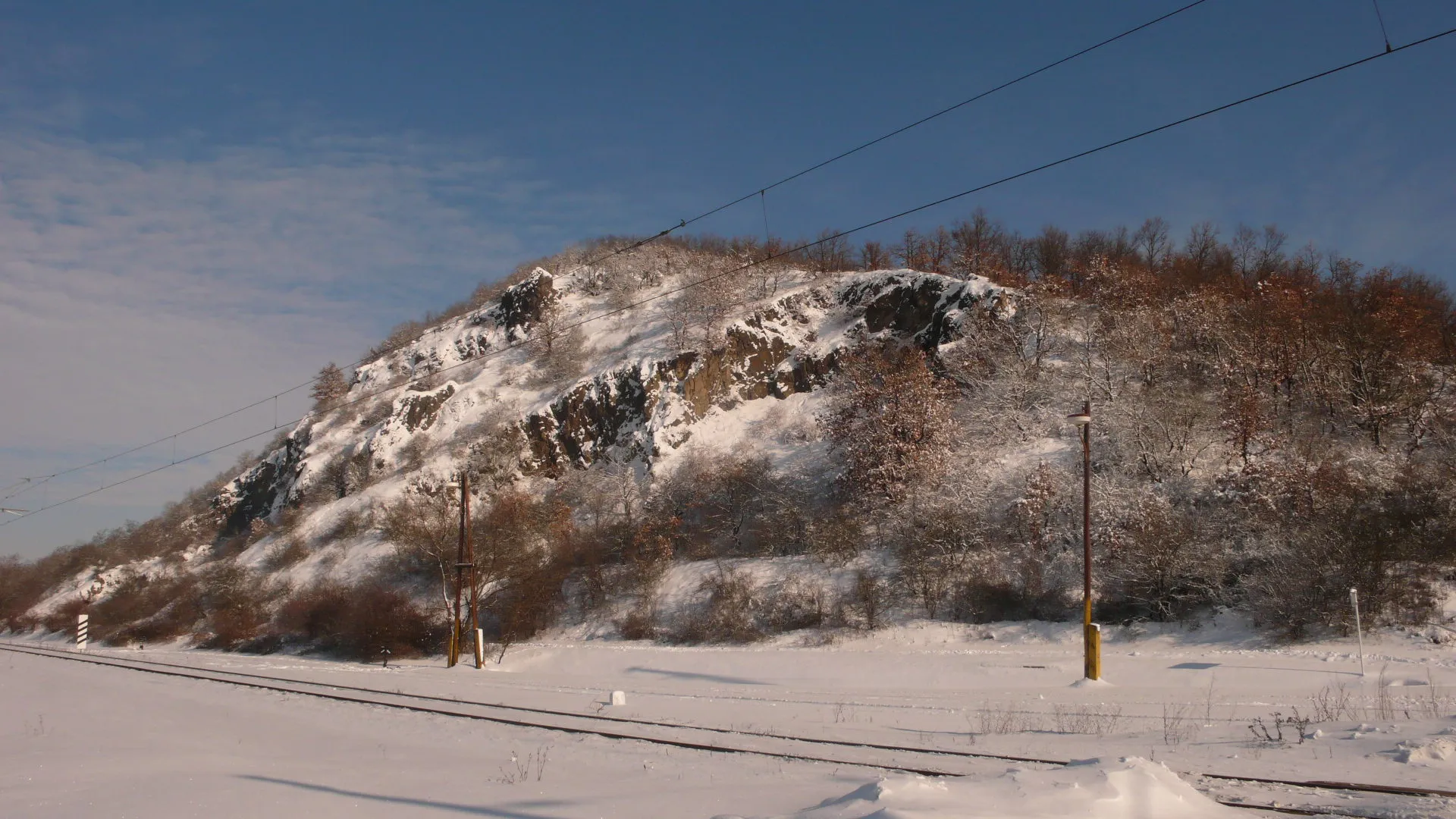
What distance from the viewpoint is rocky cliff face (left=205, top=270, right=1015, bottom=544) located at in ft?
170

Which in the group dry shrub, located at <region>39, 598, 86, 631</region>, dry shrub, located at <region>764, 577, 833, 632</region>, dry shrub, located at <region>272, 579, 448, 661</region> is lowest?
dry shrub, located at <region>39, 598, 86, 631</region>

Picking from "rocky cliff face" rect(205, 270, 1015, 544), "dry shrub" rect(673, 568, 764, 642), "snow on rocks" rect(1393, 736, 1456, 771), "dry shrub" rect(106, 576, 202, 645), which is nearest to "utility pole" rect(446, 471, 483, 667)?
"dry shrub" rect(673, 568, 764, 642)

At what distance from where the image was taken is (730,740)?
12336 millimetres

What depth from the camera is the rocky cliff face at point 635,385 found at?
5181 centimetres

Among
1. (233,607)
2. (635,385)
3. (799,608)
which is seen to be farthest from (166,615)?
(799,608)

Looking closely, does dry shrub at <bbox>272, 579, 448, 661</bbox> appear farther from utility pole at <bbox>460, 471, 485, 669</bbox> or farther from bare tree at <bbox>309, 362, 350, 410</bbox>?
bare tree at <bbox>309, 362, 350, 410</bbox>

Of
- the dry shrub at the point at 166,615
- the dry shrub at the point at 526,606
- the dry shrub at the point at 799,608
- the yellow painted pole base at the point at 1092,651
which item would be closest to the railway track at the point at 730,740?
the yellow painted pole base at the point at 1092,651

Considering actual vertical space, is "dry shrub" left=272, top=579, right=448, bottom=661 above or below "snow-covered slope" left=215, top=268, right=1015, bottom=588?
below

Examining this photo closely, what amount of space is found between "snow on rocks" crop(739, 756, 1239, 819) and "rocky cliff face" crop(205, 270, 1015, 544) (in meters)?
41.9

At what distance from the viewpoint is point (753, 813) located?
303 inches

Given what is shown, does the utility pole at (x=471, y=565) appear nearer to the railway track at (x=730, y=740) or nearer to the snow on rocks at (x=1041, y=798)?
the railway track at (x=730, y=740)

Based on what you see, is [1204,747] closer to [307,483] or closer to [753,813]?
[753,813]

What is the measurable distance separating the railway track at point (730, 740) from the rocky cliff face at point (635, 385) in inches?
1171

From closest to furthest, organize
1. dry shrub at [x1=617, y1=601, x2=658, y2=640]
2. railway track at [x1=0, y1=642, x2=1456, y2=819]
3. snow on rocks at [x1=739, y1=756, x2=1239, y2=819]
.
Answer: snow on rocks at [x1=739, y1=756, x2=1239, y2=819] < railway track at [x1=0, y1=642, x2=1456, y2=819] < dry shrub at [x1=617, y1=601, x2=658, y2=640]
